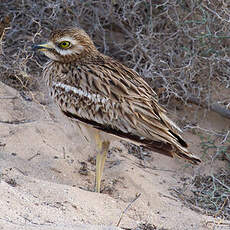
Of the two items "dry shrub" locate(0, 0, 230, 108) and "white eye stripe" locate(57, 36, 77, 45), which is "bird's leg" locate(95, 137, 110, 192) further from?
"dry shrub" locate(0, 0, 230, 108)

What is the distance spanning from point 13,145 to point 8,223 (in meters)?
1.73

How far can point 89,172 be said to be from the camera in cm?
457

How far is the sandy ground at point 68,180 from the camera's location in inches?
129

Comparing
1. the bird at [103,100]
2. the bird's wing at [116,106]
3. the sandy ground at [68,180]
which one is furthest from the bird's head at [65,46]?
the sandy ground at [68,180]

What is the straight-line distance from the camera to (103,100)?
4023mm

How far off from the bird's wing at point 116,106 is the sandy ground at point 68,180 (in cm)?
27

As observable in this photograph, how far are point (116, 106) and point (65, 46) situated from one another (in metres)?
0.74

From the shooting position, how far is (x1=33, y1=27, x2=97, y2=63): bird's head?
4250mm

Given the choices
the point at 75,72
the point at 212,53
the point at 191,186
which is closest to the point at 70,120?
the point at 75,72

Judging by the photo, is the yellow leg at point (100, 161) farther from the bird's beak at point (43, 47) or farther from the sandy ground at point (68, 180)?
the bird's beak at point (43, 47)

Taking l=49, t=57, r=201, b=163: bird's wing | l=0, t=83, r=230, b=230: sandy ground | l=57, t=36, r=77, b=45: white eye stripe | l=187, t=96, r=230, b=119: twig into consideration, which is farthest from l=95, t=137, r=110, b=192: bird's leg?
l=187, t=96, r=230, b=119: twig

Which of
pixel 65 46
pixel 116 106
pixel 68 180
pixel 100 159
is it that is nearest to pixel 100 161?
pixel 100 159

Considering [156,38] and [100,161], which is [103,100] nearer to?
[100,161]

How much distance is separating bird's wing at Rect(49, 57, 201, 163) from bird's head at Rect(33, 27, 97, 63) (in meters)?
0.13
